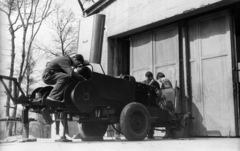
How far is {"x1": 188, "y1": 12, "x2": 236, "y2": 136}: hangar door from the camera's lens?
24.2ft

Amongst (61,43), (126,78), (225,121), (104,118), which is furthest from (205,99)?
(61,43)

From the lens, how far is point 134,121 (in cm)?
599

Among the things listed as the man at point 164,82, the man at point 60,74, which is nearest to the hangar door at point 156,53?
the man at point 164,82

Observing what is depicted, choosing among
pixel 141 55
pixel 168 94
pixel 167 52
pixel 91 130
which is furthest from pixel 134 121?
pixel 141 55

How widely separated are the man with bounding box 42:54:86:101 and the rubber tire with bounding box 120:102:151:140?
40.1 inches

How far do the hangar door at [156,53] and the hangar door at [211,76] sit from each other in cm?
49

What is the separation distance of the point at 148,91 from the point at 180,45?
2.03m

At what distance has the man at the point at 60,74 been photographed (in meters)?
5.41

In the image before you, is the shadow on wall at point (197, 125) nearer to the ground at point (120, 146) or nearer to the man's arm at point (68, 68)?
the ground at point (120, 146)

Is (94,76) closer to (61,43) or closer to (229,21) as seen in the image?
(229,21)

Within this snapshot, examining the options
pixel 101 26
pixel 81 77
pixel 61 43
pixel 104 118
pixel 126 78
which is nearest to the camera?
pixel 81 77

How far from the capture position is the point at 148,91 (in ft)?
23.7

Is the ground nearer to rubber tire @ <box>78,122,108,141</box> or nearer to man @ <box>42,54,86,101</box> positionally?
man @ <box>42,54,86,101</box>

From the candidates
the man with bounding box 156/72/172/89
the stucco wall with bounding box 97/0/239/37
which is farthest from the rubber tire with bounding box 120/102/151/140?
the stucco wall with bounding box 97/0/239/37
